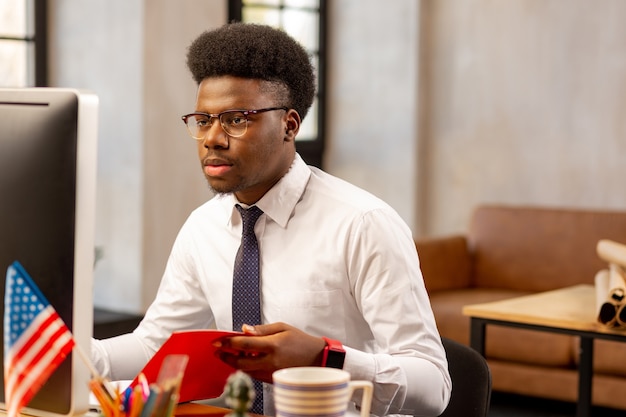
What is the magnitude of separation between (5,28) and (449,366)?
Answer: 3399 mm

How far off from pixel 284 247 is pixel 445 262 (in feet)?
10.6

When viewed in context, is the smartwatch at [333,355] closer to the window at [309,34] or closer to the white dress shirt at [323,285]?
the white dress shirt at [323,285]

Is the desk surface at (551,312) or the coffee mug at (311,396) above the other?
the coffee mug at (311,396)

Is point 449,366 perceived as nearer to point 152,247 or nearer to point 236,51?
point 236,51

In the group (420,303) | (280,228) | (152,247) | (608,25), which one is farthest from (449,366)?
(608,25)

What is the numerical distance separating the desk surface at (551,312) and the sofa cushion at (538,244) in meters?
1.32

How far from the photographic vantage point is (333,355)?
1.48 m

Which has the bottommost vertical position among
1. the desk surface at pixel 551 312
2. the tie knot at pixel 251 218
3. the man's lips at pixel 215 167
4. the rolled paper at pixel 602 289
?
the desk surface at pixel 551 312

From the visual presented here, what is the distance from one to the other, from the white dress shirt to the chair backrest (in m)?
0.09

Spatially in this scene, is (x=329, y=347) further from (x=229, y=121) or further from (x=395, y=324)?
(x=229, y=121)

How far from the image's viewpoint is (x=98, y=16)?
454cm

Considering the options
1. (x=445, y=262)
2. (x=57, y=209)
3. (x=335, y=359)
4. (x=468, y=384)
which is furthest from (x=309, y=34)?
(x=57, y=209)

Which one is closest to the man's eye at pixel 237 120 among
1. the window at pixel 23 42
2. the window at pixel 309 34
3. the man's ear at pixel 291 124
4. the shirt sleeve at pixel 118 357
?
the man's ear at pixel 291 124

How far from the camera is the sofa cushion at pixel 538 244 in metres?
4.82
